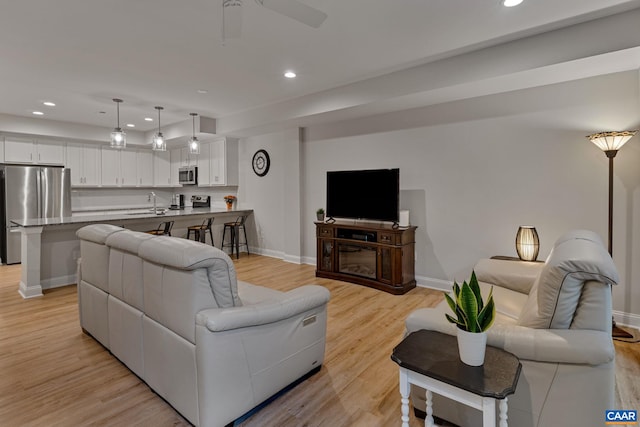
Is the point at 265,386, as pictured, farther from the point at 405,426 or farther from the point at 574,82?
the point at 574,82

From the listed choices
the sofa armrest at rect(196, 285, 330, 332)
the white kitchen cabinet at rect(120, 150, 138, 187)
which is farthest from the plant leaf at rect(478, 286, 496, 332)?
the white kitchen cabinet at rect(120, 150, 138, 187)

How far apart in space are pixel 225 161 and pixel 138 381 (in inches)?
195

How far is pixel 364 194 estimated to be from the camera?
179 inches

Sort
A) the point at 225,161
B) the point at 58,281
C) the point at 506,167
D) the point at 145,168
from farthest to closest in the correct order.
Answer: the point at 145,168 → the point at 225,161 → the point at 58,281 → the point at 506,167

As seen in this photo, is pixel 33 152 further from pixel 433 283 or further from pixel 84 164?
pixel 433 283

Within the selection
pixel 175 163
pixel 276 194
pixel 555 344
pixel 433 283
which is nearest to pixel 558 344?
pixel 555 344

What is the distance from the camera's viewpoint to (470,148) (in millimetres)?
3947

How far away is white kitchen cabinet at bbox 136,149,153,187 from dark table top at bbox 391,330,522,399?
26.7ft

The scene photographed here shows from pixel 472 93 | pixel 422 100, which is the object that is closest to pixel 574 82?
pixel 472 93

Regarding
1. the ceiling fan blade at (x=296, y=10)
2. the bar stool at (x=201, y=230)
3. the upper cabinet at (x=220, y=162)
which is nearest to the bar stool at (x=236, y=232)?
the bar stool at (x=201, y=230)

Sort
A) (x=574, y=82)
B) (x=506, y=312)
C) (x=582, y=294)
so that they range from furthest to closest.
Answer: (x=574, y=82)
(x=506, y=312)
(x=582, y=294)

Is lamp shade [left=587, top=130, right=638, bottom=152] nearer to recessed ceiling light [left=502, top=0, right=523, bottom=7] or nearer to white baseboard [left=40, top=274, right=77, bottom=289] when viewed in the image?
recessed ceiling light [left=502, top=0, right=523, bottom=7]

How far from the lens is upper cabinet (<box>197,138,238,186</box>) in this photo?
6617 millimetres

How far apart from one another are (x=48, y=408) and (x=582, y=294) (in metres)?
3.06
